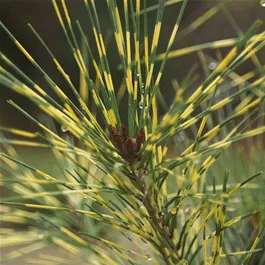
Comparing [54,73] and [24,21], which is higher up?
[24,21]

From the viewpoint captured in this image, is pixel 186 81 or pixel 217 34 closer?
pixel 186 81

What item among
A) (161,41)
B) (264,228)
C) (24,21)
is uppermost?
(24,21)

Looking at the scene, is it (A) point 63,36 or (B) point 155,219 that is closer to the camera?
(B) point 155,219

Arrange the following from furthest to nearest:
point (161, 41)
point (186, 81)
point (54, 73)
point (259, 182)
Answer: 1. point (54, 73)
2. point (161, 41)
3. point (259, 182)
4. point (186, 81)

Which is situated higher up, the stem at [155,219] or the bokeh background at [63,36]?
the bokeh background at [63,36]

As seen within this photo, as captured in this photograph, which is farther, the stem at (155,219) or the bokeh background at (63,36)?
the bokeh background at (63,36)

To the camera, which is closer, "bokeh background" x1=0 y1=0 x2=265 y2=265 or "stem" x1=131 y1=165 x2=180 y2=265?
"stem" x1=131 y1=165 x2=180 y2=265

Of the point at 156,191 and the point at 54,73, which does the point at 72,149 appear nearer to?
the point at 156,191

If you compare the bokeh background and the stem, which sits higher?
the bokeh background

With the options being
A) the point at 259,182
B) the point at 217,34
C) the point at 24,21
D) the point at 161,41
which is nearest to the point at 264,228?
the point at 259,182

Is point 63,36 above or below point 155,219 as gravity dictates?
above

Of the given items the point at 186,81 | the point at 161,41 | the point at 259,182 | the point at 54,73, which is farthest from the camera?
the point at 54,73
